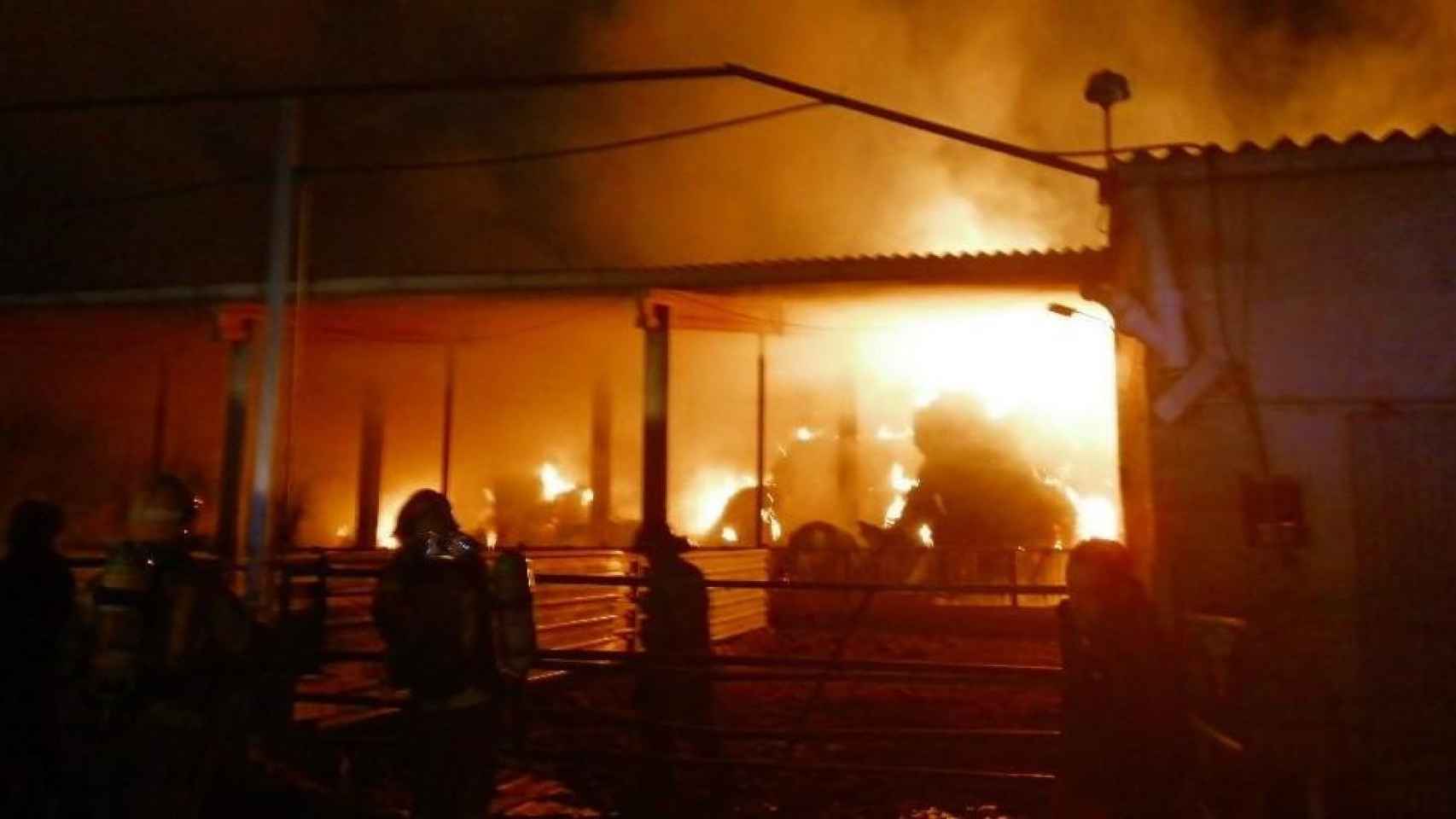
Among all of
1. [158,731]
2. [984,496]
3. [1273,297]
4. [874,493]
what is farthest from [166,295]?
[874,493]

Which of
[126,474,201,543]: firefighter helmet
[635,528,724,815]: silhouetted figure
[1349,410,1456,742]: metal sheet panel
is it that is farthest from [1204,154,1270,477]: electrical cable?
[126,474,201,543]: firefighter helmet

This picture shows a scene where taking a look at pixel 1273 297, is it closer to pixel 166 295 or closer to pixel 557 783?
pixel 557 783

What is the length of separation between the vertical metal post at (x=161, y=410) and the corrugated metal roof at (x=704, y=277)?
4.52 metres

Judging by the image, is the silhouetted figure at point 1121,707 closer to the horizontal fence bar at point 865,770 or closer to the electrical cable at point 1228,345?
the horizontal fence bar at point 865,770

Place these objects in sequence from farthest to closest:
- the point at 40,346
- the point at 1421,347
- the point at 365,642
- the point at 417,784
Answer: the point at 40,346 → the point at 365,642 → the point at 1421,347 → the point at 417,784

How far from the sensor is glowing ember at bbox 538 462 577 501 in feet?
85.4

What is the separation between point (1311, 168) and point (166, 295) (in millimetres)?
12073

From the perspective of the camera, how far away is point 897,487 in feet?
79.7

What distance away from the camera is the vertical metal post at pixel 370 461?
64.9 feet

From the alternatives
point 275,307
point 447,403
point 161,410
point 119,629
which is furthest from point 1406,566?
point 161,410

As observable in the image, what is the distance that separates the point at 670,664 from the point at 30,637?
122 inches

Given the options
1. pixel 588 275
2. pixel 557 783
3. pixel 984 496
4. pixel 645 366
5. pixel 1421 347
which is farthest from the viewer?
pixel 984 496

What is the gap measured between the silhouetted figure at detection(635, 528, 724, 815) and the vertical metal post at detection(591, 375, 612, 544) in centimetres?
1584

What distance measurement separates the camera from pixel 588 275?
1198cm
